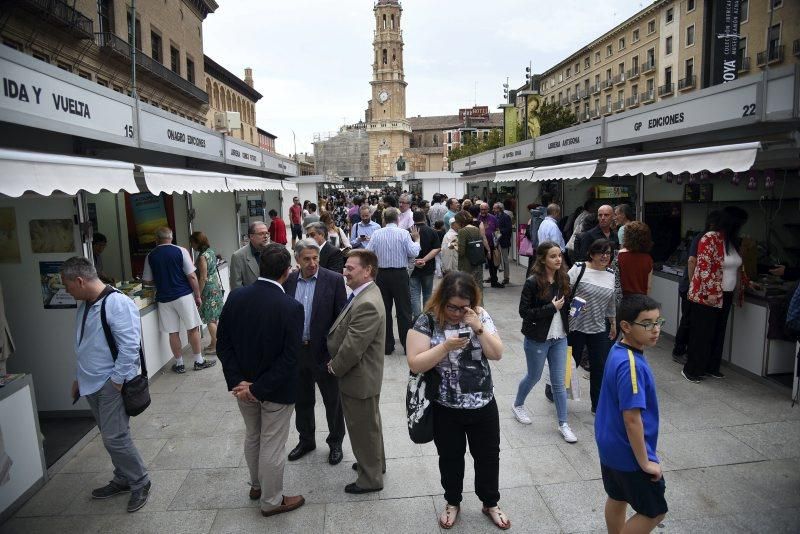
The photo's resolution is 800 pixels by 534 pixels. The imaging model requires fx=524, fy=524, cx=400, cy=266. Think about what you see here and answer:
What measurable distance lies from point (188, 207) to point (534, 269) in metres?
5.99

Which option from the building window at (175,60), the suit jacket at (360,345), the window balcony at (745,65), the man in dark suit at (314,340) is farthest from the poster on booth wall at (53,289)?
the window balcony at (745,65)

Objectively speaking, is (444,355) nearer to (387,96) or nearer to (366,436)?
(366,436)

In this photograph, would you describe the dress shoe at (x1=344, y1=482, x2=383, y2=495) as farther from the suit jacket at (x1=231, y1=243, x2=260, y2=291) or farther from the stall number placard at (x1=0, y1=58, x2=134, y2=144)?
the stall number placard at (x1=0, y1=58, x2=134, y2=144)

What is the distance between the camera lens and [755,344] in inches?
226

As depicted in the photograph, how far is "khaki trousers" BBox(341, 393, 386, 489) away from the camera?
354 centimetres

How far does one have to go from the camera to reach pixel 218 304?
701 cm

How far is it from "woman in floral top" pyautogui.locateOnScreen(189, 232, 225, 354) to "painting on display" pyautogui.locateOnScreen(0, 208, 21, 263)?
1.99 m

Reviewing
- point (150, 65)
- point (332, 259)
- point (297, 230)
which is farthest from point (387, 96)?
point (332, 259)

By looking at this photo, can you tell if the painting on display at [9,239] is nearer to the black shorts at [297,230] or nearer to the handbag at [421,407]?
the handbag at [421,407]

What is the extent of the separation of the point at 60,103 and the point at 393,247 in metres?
3.61

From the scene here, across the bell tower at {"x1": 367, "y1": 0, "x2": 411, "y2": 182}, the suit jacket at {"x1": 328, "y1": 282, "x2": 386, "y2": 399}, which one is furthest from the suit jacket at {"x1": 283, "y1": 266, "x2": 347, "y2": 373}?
the bell tower at {"x1": 367, "y1": 0, "x2": 411, "y2": 182}

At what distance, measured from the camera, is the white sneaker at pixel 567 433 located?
4.43 m

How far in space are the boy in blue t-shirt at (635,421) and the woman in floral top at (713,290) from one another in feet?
11.9

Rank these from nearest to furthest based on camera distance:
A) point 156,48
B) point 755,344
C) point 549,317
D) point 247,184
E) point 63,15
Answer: point 549,317 → point 755,344 → point 247,184 → point 63,15 → point 156,48
